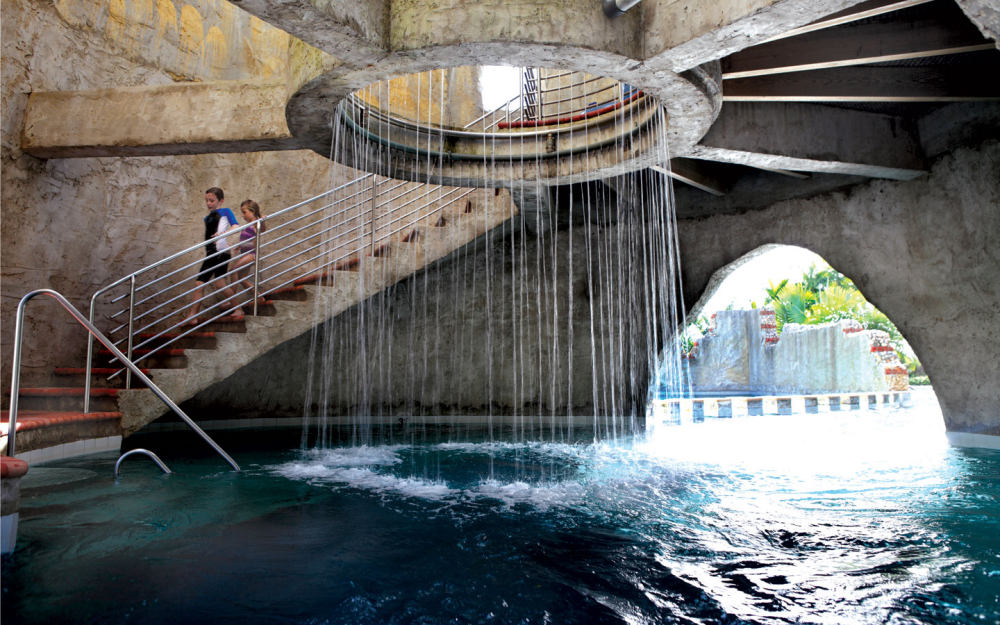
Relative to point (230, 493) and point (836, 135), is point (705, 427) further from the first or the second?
point (230, 493)

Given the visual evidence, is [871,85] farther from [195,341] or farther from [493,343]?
[195,341]

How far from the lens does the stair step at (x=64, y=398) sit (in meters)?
6.38

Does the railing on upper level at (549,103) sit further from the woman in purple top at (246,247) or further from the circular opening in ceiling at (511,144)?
the woman in purple top at (246,247)

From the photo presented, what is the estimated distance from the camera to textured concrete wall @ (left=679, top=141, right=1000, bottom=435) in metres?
7.35

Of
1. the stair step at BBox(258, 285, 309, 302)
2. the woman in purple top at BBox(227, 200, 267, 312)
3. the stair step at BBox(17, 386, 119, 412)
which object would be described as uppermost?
the woman in purple top at BBox(227, 200, 267, 312)

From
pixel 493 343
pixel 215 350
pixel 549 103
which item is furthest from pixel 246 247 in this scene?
pixel 549 103

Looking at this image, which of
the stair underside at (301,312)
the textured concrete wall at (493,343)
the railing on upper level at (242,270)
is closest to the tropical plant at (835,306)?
the textured concrete wall at (493,343)

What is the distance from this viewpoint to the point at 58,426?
18.9 ft

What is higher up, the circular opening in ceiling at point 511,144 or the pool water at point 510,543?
the circular opening in ceiling at point 511,144

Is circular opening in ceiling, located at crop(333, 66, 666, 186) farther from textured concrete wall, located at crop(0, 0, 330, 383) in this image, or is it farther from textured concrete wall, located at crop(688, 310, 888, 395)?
textured concrete wall, located at crop(688, 310, 888, 395)

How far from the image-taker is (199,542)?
12.2 feet

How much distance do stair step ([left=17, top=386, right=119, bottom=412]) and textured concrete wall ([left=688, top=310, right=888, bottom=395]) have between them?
23599mm

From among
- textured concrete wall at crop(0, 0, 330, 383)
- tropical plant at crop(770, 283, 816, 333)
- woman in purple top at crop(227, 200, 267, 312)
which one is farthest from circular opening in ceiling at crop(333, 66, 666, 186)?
tropical plant at crop(770, 283, 816, 333)

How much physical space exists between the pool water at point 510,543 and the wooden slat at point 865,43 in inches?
151
